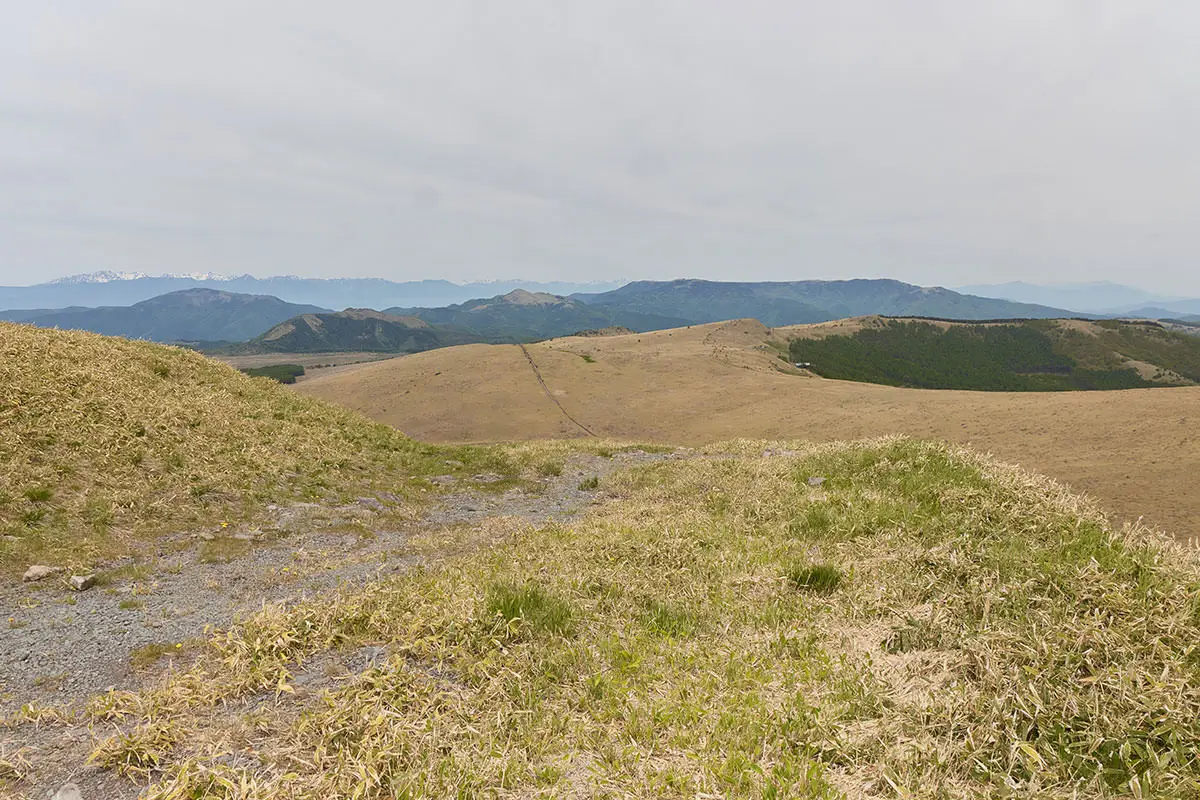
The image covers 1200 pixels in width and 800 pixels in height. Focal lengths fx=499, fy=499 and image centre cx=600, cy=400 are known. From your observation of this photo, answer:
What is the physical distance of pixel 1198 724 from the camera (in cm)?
409

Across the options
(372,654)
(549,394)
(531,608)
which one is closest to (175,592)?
(372,654)

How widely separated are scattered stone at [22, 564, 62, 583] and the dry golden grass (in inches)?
1168

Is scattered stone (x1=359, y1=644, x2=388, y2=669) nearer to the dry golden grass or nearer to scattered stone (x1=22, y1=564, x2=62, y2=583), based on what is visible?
scattered stone (x1=22, y1=564, x2=62, y2=583)

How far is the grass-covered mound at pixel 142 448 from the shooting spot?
11898 mm

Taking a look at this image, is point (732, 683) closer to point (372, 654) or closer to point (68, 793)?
point (372, 654)

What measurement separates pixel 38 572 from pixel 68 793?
8.19 metres

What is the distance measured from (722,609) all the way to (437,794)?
474 cm

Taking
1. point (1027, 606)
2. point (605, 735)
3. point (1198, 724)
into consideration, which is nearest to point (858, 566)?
point (1027, 606)

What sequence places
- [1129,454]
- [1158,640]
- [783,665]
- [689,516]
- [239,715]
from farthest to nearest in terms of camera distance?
[1129,454] < [689,516] < [783,665] < [239,715] < [1158,640]

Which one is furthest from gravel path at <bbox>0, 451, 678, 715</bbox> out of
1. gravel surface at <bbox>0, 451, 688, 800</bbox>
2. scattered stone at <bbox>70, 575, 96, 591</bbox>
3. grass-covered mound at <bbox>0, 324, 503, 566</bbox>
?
grass-covered mound at <bbox>0, 324, 503, 566</bbox>

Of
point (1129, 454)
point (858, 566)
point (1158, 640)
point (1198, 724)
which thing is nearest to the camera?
point (1198, 724)

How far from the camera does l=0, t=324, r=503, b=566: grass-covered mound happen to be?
11898 millimetres

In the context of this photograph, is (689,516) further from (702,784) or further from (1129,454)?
(1129,454)

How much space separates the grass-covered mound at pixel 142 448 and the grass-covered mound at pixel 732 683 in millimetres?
7892
